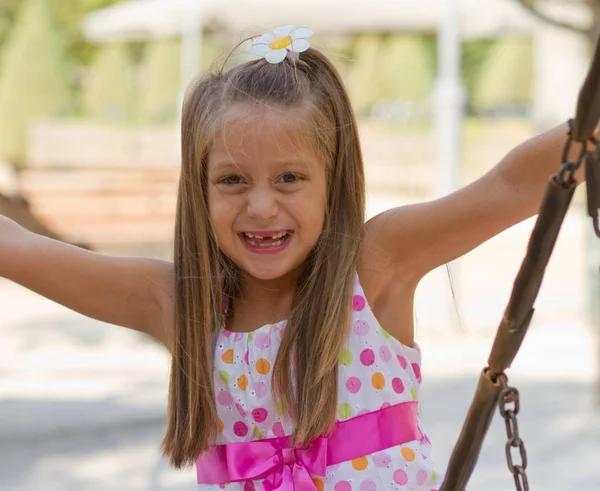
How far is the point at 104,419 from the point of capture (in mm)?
5578

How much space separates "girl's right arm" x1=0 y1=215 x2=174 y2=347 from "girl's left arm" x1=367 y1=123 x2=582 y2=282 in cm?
38

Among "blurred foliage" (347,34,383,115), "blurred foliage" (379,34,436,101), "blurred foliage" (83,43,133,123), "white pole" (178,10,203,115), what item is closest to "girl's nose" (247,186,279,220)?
"white pole" (178,10,203,115)

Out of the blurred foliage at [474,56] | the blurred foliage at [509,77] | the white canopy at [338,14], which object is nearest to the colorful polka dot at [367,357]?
the white canopy at [338,14]

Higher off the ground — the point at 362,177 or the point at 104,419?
the point at 362,177

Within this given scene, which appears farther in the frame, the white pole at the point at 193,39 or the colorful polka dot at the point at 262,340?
the white pole at the point at 193,39

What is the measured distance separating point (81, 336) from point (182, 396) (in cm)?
642

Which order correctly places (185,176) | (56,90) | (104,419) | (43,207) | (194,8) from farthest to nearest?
(56,90) < (194,8) < (104,419) < (43,207) < (185,176)

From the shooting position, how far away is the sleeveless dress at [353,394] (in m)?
1.68

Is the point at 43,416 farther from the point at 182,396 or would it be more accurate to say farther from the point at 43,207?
the point at 182,396

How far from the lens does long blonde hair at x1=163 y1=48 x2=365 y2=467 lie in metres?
1.69

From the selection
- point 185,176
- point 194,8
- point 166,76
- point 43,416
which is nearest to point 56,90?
point 166,76

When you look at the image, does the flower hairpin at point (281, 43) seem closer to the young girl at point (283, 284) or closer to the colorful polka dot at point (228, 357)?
the young girl at point (283, 284)

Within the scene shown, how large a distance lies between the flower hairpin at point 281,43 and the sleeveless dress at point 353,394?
1.30ft

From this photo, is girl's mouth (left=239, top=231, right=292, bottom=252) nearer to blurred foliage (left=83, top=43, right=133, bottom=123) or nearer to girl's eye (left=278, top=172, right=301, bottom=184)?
girl's eye (left=278, top=172, right=301, bottom=184)
